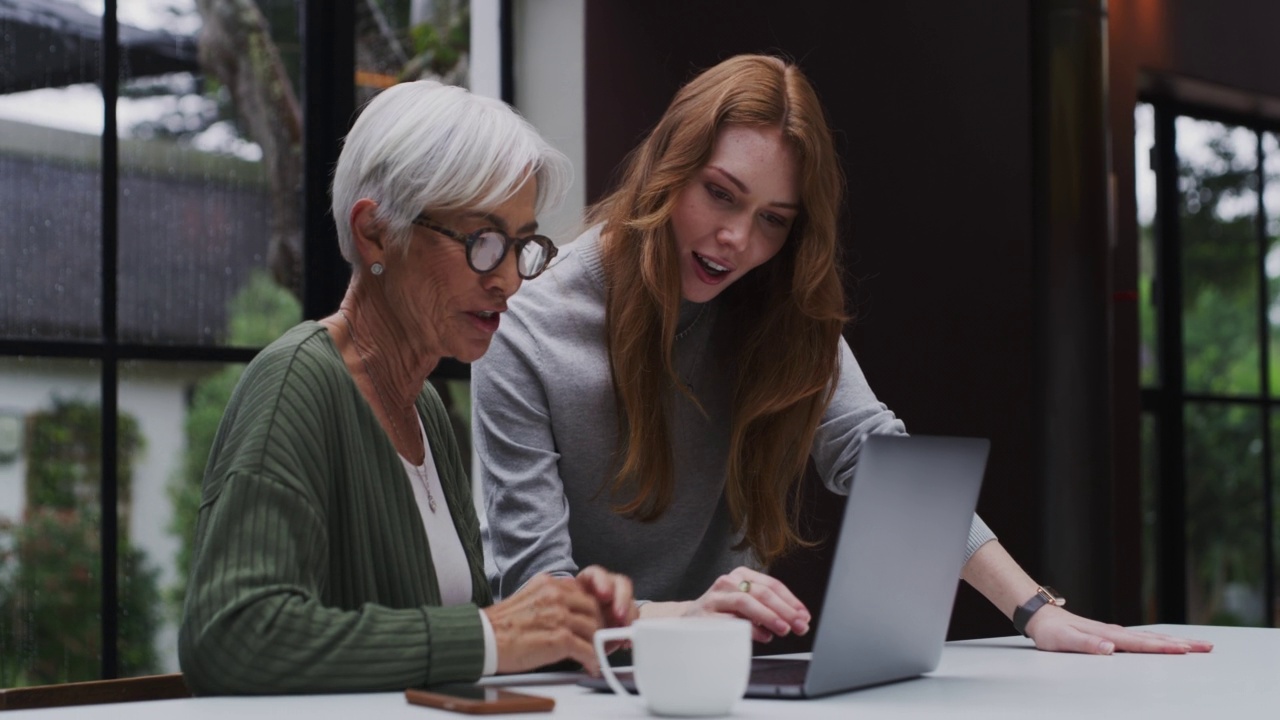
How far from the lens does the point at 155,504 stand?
11.7ft

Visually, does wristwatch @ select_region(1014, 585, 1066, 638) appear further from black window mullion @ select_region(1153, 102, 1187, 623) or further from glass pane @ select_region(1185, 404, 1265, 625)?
glass pane @ select_region(1185, 404, 1265, 625)

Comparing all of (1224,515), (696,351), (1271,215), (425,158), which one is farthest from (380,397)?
(1224,515)

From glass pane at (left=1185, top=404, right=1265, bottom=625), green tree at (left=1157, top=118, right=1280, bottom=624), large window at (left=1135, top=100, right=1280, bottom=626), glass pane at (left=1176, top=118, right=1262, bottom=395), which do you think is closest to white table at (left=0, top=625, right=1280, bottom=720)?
large window at (left=1135, top=100, right=1280, bottom=626)

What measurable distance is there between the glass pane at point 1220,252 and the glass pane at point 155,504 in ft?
14.6

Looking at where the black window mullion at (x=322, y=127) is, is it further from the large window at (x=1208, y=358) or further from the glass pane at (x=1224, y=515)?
the glass pane at (x=1224, y=515)

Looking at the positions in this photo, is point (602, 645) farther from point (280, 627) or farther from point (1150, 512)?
point (1150, 512)

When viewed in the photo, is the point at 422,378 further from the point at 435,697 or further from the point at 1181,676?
the point at 1181,676

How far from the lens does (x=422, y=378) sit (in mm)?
1676

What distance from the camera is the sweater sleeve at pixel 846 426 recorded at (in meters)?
2.19

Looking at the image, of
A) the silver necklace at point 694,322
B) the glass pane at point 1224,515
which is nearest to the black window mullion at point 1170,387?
the glass pane at point 1224,515

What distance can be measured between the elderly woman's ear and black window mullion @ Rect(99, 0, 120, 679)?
213 centimetres

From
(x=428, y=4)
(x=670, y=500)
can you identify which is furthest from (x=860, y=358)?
(x=670, y=500)

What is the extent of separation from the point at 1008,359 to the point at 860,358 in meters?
0.64

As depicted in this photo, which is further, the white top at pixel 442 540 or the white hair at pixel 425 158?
the white top at pixel 442 540
